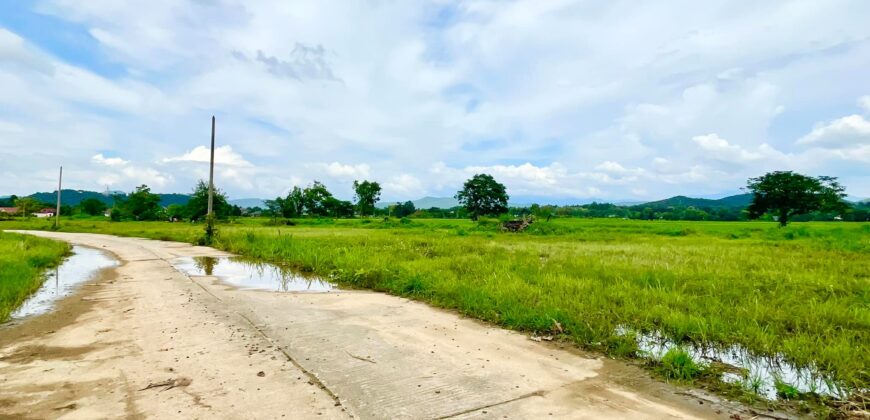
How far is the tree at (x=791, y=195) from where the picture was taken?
3541 cm

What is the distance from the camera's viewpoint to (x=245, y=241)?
17547 mm

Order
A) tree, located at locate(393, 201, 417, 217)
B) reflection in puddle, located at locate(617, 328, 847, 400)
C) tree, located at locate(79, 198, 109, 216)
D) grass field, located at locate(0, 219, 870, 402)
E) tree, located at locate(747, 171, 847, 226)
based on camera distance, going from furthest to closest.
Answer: tree, located at locate(393, 201, 417, 217), tree, located at locate(79, 198, 109, 216), tree, located at locate(747, 171, 847, 226), grass field, located at locate(0, 219, 870, 402), reflection in puddle, located at locate(617, 328, 847, 400)

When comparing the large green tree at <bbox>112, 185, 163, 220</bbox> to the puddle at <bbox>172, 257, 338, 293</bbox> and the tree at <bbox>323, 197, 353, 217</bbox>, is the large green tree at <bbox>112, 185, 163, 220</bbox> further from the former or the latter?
the puddle at <bbox>172, 257, 338, 293</bbox>

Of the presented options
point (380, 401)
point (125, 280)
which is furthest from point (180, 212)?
point (380, 401)

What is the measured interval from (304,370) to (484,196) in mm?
59968

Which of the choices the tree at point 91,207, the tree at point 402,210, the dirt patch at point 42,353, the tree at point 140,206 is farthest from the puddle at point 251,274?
the tree at point 91,207

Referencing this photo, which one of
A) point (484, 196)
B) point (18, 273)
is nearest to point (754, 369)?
point (18, 273)

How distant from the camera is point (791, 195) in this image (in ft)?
116

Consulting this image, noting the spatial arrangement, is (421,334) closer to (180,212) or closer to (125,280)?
(125,280)

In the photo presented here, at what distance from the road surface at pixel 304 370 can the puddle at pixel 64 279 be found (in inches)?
23.7

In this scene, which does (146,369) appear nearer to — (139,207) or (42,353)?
(42,353)

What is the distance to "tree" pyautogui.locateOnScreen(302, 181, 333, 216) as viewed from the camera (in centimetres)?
7588

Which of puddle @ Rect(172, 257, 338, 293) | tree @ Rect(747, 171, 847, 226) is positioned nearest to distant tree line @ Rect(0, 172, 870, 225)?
tree @ Rect(747, 171, 847, 226)

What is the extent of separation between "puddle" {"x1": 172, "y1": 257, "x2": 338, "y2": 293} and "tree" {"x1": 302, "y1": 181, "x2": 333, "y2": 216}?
207ft
